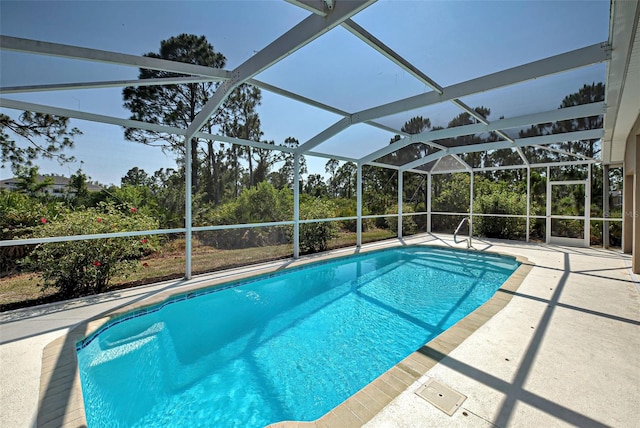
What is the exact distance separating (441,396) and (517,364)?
102 cm

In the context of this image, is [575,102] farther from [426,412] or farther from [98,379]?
[98,379]

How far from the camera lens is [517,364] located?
8.60 ft

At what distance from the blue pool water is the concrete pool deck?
0.50 m

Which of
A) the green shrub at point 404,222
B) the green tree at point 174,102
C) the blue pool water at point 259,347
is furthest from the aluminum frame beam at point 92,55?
the green shrub at point 404,222

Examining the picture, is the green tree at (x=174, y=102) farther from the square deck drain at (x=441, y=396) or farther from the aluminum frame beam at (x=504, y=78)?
the square deck drain at (x=441, y=396)

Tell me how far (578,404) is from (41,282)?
22.0 feet

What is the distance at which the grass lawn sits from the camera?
4.09m

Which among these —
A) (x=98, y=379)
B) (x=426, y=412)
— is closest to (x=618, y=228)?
(x=426, y=412)

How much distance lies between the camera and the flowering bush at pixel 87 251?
412 cm

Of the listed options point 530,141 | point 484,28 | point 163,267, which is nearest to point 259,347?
point 163,267

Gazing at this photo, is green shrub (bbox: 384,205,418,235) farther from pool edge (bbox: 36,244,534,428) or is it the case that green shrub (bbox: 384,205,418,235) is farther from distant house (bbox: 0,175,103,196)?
distant house (bbox: 0,175,103,196)

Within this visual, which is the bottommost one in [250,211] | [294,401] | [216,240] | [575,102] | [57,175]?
[294,401]

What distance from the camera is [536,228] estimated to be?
1005cm

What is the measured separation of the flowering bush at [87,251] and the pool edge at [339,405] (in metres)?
1.15
